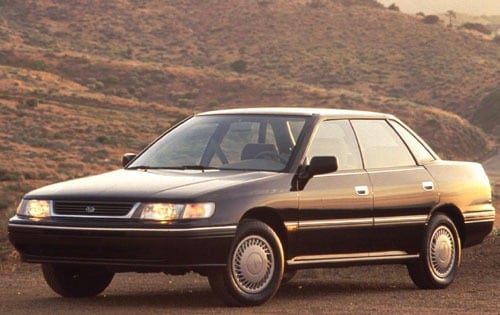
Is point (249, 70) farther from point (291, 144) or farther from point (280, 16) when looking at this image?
point (291, 144)

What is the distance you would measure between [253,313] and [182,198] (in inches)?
39.9

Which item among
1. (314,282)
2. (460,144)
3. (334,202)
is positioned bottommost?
(460,144)

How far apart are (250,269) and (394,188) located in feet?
7.04

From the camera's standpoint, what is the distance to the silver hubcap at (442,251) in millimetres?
12195

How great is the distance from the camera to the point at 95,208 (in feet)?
32.5

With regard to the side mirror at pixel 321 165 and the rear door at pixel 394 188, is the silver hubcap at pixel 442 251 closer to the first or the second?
the rear door at pixel 394 188

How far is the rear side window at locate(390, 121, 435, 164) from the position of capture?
12.3 metres

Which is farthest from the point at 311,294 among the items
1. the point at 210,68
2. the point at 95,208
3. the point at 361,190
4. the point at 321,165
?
the point at 210,68

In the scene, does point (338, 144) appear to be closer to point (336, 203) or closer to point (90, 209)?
point (336, 203)

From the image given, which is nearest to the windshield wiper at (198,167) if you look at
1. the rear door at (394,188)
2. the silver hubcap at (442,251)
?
the rear door at (394,188)

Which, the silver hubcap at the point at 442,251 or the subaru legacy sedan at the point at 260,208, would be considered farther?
the silver hubcap at the point at 442,251

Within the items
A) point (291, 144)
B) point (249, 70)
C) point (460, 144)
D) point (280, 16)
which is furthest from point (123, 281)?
point (280, 16)

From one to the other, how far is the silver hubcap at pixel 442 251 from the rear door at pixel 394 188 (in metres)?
0.27

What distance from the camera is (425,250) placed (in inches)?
474
